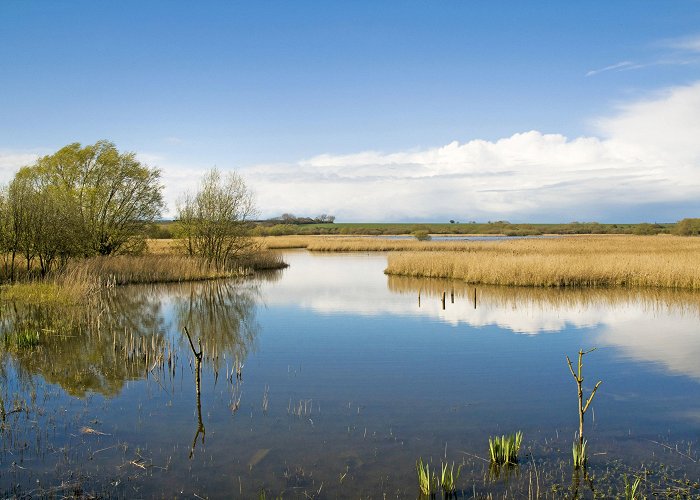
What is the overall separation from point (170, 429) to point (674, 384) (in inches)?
316

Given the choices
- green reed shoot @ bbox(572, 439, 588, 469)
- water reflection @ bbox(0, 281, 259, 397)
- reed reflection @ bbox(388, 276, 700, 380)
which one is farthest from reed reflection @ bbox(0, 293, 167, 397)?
reed reflection @ bbox(388, 276, 700, 380)

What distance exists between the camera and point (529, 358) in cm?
1126

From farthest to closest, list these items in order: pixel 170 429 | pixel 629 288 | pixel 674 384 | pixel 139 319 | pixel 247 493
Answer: pixel 629 288, pixel 139 319, pixel 674 384, pixel 170 429, pixel 247 493

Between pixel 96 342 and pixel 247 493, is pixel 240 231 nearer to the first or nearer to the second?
pixel 96 342

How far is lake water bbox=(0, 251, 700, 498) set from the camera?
5.81m

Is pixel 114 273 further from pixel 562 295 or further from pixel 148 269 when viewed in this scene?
pixel 562 295

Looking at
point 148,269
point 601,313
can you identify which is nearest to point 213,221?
point 148,269

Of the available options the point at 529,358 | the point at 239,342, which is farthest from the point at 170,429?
the point at 529,358

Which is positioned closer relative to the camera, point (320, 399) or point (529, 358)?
point (320, 399)

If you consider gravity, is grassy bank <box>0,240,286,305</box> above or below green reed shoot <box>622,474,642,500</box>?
above

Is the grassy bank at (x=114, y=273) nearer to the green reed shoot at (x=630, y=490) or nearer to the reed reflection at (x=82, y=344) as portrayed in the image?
the reed reflection at (x=82, y=344)

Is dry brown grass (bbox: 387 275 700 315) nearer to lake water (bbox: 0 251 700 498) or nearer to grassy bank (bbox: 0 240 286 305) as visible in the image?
lake water (bbox: 0 251 700 498)

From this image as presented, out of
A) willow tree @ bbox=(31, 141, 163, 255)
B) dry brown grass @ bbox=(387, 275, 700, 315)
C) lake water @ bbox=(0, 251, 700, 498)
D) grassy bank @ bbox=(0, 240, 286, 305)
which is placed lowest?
lake water @ bbox=(0, 251, 700, 498)

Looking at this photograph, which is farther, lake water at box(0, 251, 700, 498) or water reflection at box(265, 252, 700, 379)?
water reflection at box(265, 252, 700, 379)
